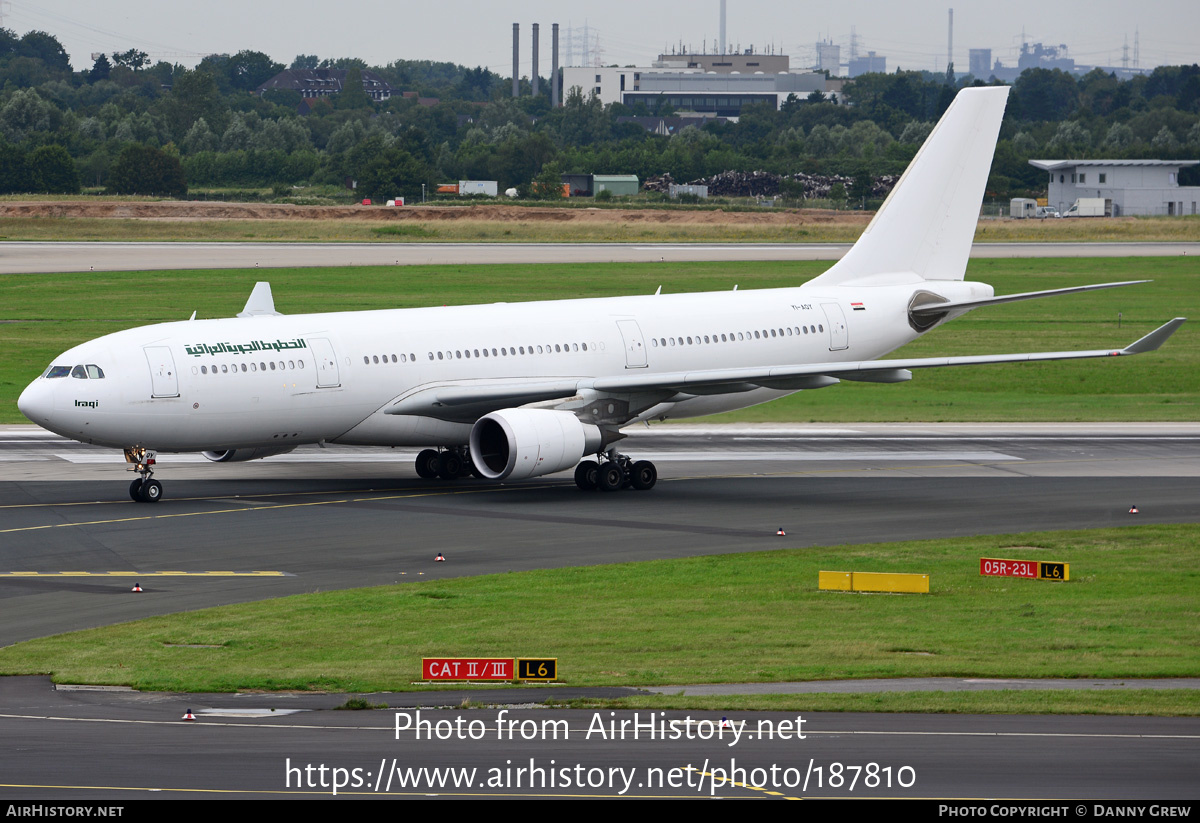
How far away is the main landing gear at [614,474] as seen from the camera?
41.3 meters

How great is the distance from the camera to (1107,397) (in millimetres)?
61906

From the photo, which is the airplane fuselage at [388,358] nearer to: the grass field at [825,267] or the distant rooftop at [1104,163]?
the grass field at [825,267]

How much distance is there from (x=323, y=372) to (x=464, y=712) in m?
20.6

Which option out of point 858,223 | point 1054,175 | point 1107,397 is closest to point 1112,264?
point 858,223

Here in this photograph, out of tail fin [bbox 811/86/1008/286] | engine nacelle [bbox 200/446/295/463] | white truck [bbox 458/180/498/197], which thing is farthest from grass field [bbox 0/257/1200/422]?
white truck [bbox 458/180/498/197]

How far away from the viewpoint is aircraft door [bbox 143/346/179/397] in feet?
122

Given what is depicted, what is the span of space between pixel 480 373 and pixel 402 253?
262 ft

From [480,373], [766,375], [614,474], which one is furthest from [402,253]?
[766,375]

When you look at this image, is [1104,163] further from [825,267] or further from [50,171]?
[50,171]

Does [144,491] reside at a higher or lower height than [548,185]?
lower

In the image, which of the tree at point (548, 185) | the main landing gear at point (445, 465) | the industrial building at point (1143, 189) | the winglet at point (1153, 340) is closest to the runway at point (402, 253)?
the industrial building at point (1143, 189)

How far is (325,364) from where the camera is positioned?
39.0 m

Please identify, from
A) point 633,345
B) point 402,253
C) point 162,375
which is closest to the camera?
point 162,375

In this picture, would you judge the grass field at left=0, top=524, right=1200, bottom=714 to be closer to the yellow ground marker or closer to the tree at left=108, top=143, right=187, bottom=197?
the yellow ground marker
